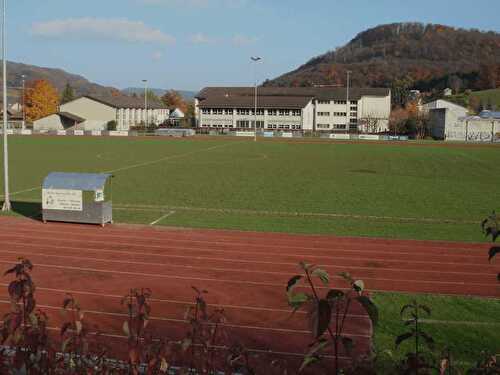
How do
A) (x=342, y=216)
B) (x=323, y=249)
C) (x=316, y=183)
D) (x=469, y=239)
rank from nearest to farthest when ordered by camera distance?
(x=323, y=249) < (x=469, y=239) < (x=342, y=216) < (x=316, y=183)

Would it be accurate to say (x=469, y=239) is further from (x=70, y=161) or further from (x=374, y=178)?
(x=70, y=161)

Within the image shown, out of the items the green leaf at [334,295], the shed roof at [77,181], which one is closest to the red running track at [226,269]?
the shed roof at [77,181]

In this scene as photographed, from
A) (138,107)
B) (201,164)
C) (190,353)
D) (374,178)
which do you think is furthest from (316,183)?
(138,107)

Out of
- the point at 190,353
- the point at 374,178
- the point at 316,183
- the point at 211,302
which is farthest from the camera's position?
the point at 374,178

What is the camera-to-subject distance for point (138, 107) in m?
99.0

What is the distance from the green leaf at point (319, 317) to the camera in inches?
102

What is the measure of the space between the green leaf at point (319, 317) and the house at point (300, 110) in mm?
86494

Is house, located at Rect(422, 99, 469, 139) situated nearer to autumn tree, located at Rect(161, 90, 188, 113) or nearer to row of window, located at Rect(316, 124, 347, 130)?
row of window, located at Rect(316, 124, 347, 130)

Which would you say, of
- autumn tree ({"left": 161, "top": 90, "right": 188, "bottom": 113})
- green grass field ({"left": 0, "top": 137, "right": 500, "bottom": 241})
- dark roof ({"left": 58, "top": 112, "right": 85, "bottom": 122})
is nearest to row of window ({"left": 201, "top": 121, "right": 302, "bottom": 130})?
dark roof ({"left": 58, "top": 112, "right": 85, "bottom": 122})

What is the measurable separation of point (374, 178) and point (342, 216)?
10949 mm

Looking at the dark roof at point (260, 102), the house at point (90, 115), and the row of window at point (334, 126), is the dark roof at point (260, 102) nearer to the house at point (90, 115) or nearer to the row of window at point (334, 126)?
the row of window at point (334, 126)

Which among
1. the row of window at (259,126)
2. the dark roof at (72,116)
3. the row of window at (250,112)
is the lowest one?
the row of window at (259,126)

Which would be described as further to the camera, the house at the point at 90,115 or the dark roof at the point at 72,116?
the dark roof at the point at 72,116

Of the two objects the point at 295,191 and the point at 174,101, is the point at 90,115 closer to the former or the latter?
the point at 174,101
